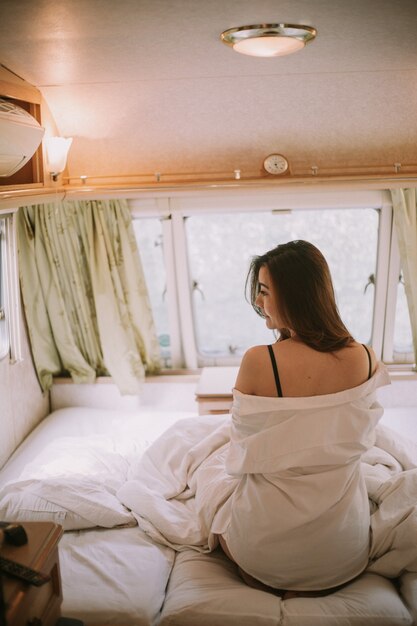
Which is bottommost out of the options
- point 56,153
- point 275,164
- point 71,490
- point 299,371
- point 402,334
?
point 71,490

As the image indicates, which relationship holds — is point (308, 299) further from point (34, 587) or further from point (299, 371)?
point (34, 587)

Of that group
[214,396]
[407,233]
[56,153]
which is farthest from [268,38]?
[214,396]

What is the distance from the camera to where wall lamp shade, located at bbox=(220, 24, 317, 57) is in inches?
88.6

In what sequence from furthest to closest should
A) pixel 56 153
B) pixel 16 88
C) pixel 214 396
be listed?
pixel 214 396, pixel 56 153, pixel 16 88

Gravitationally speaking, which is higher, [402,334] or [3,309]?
[3,309]

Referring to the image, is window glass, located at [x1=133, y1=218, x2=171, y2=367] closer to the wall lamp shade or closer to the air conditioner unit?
the air conditioner unit

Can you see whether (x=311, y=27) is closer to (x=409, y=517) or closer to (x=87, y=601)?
(x=409, y=517)

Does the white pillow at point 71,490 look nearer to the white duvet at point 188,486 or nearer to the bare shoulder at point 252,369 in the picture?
the white duvet at point 188,486

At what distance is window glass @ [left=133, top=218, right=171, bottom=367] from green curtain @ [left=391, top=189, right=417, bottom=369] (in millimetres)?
1320

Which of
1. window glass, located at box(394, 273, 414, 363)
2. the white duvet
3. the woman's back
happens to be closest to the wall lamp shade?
the woman's back

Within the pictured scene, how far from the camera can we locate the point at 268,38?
2328mm

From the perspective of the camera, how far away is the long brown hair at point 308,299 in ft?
6.55

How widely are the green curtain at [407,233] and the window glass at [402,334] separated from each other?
1.08ft

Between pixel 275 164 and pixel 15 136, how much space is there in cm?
139
